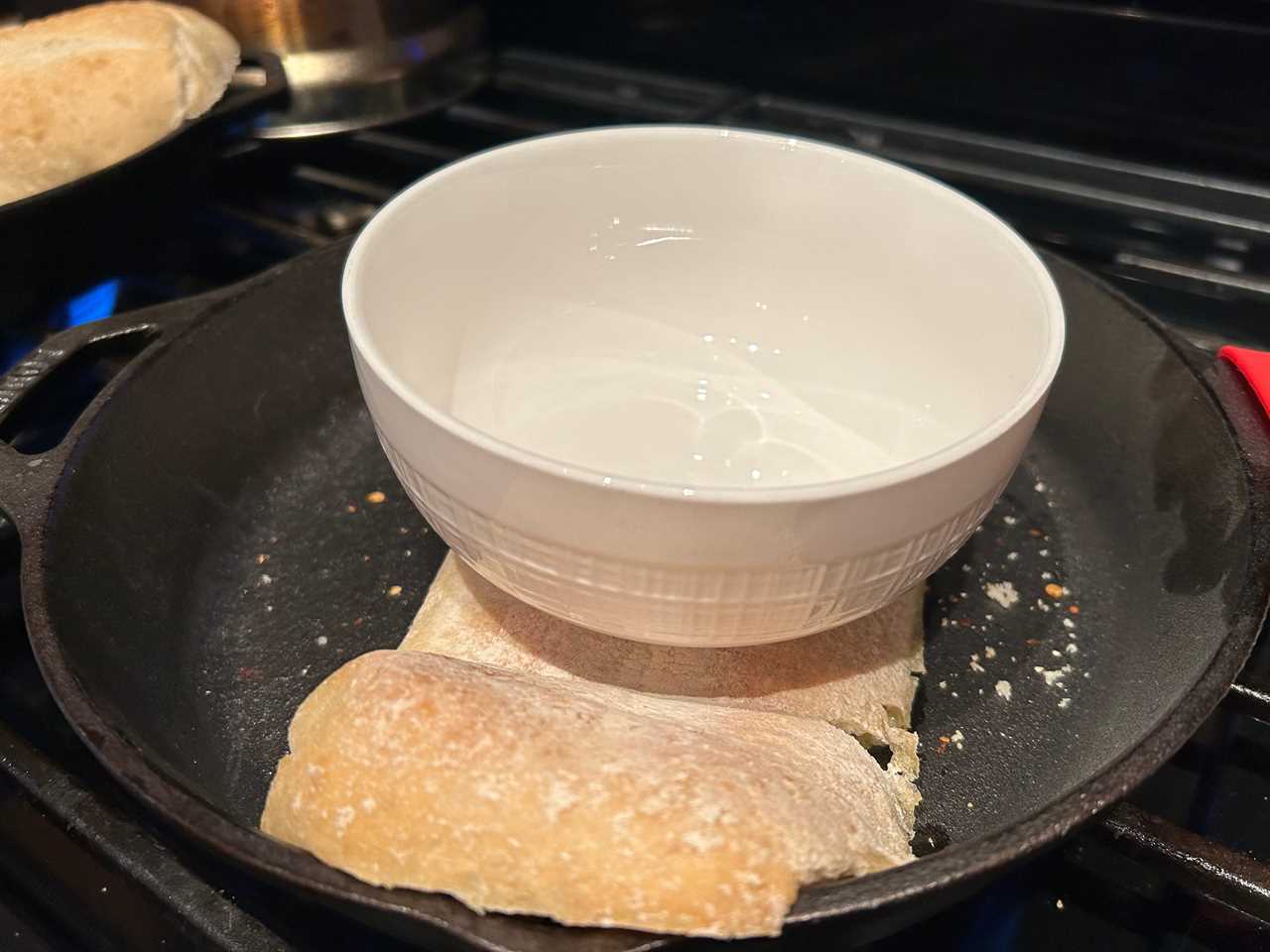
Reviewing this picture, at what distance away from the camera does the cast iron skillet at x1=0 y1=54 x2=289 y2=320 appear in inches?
26.7

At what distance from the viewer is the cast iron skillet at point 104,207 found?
2.22 ft

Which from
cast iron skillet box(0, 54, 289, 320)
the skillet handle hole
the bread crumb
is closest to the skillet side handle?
the skillet handle hole

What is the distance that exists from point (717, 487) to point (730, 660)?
153mm

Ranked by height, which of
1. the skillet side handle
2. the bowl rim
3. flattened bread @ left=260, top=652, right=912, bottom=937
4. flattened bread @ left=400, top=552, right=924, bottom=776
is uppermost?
the bowl rim

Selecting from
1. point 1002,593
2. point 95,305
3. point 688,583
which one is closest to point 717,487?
point 688,583

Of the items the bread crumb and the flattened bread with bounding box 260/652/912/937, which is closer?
the flattened bread with bounding box 260/652/912/937

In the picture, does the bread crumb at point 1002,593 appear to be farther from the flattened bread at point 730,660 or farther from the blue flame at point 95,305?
the blue flame at point 95,305

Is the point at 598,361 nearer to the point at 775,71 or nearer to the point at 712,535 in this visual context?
the point at 712,535

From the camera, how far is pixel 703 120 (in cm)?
86

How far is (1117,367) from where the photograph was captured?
0.64 metres

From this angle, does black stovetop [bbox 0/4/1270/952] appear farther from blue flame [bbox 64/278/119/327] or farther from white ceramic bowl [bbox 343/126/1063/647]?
white ceramic bowl [bbox 343/126/1063/647]

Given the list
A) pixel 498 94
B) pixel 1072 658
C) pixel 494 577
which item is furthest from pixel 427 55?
pixel 1072 658

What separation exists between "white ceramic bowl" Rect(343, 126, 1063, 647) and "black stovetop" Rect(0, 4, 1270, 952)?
156 mm

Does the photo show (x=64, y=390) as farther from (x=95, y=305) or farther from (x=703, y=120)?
(x=703, y=120)
